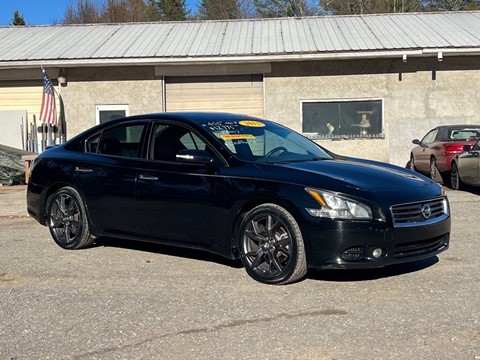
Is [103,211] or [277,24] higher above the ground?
[277,24]

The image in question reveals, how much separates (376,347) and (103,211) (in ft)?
12.2

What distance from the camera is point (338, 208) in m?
5.42

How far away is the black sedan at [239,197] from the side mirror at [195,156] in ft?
0.03

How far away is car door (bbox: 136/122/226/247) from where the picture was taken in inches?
240

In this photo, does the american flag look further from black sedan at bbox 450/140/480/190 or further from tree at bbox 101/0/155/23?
tree at bbox 101/0/155/23

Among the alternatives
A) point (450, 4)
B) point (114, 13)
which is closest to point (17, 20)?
point (114, 13)

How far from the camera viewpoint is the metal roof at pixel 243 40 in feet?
55.5

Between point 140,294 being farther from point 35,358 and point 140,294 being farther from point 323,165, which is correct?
point 323,165

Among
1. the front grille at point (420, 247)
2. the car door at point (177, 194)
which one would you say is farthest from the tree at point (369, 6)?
the front grille at point (420, 247)

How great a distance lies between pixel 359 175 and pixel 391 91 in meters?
12.4

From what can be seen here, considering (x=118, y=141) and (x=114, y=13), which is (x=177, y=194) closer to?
(x=118, y=141)

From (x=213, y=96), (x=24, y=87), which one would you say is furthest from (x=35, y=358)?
(x=24, y=87)

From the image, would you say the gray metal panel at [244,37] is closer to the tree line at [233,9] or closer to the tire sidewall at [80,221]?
the tire sidewall at [80,221]

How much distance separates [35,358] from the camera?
13.8 ft
